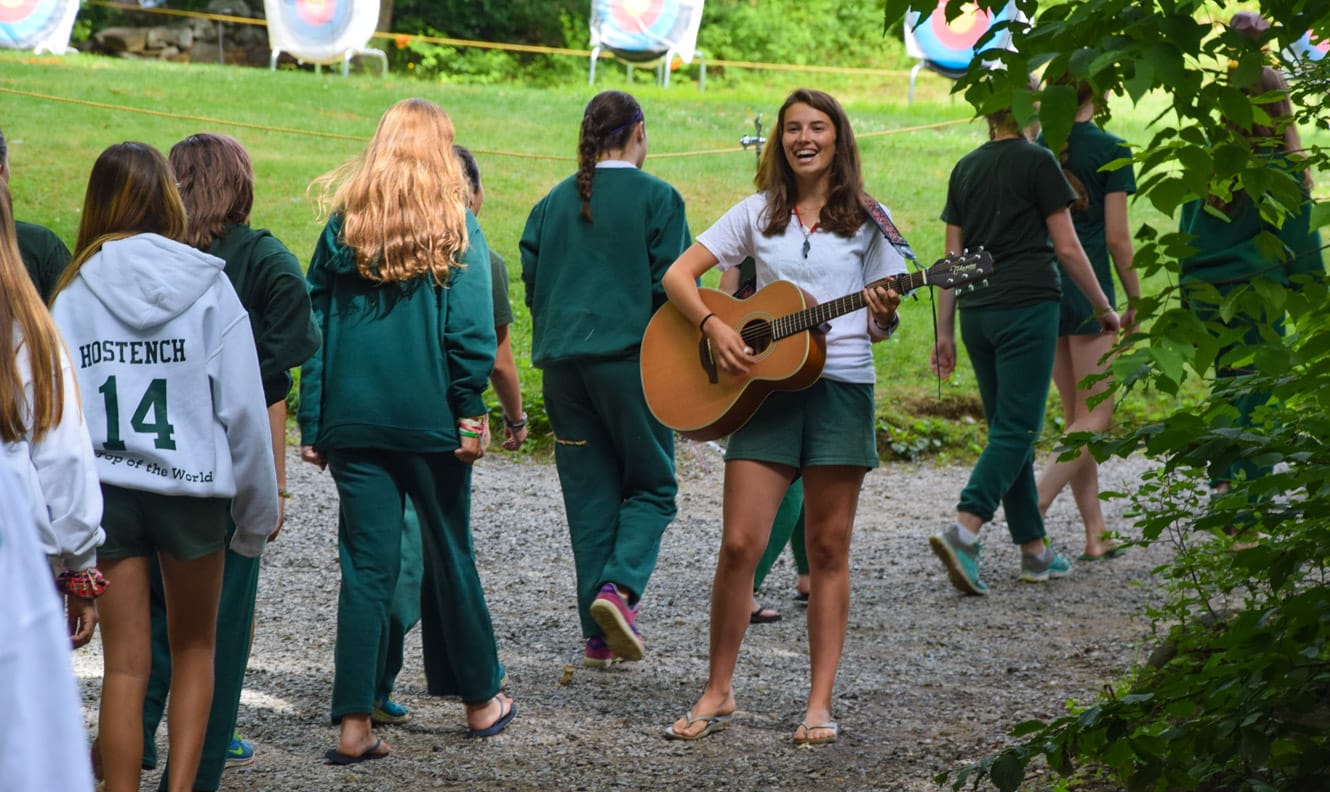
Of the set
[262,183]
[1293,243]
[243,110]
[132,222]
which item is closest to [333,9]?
[243,110]

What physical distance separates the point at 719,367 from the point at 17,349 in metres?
2.24

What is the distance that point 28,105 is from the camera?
19031 millimetres

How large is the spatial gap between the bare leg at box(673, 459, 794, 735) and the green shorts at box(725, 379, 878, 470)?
0.21ft

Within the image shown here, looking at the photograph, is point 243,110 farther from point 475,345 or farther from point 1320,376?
point 1320,376

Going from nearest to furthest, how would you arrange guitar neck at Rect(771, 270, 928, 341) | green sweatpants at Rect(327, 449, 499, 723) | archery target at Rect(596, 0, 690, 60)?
1. guitar neck at Rect(771, 270, 928, 341)
2. green sweatpants at Rect(327, 449, 499, 723)
3. archery target at Rect(596, 0, 690, 60)

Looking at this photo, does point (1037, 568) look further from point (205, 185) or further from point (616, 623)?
point (205, 185)

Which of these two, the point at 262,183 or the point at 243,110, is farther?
the point at 243,110

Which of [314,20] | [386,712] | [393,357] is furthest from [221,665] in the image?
[314,20]

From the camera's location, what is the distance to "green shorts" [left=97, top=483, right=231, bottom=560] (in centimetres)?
376

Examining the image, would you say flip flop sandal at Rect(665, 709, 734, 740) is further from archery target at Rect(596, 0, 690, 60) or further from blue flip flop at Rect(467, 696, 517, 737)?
archery target at Rect(596, 0, 690, 60)

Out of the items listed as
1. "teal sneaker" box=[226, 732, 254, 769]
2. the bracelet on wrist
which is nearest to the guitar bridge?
"teal sneaker" box=[226, 732, 254, 769]

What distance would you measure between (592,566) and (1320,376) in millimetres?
2910

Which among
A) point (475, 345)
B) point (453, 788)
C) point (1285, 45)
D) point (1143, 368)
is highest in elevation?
point (1285, 45)

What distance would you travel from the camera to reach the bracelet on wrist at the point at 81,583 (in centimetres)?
324
